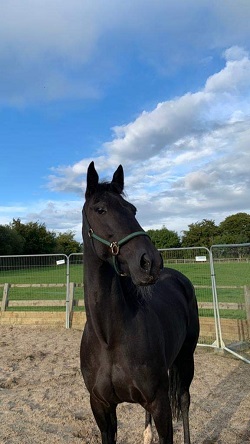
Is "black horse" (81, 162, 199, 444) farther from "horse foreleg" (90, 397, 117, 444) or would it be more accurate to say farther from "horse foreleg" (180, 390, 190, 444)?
"horse foreleg" (180, 390, 190, 444)

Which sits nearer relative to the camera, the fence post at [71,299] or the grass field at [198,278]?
the grass field at [198,278]

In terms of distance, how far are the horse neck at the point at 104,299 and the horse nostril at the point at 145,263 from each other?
0.42 meters

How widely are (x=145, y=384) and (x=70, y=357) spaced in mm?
4371

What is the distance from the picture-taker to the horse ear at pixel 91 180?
2.24 meters

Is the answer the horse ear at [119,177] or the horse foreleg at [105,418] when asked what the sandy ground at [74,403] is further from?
the horse ear at [119,177]

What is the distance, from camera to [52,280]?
375 inches

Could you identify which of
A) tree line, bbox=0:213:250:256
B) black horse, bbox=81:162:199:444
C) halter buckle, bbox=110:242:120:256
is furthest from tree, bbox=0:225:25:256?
halter buckle, bbox=110:242:120:256

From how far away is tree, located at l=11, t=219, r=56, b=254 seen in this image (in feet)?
106

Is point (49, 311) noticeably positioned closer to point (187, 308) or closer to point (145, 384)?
point (187, 308)

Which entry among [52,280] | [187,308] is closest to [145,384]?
[187,308]

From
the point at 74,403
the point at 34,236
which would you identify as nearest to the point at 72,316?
the point at 74,403

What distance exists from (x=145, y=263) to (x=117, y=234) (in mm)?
256

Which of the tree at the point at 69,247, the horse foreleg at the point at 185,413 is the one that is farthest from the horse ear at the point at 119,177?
the tree at the point at 69,247

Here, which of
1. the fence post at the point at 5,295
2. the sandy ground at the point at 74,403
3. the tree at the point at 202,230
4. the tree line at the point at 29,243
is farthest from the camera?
the tree at the point at 202,230
